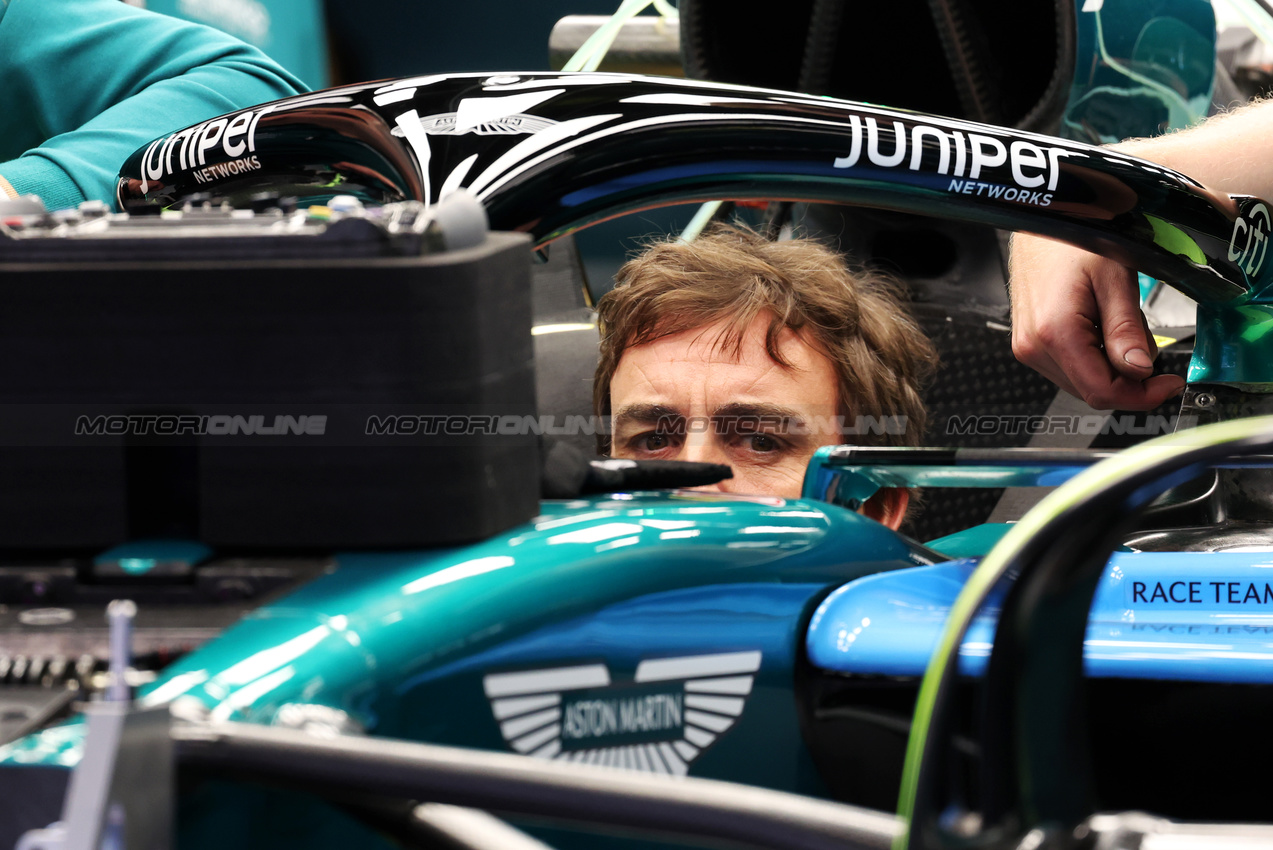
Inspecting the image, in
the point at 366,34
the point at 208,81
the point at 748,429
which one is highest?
the point at 366,34

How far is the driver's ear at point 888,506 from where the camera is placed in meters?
0.80

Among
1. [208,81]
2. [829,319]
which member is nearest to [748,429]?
[829,319]

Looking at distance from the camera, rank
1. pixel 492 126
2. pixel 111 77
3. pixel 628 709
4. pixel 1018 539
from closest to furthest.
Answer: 1. pixel 1018 539
2. pixel 628 709
3. pixel 492 126
4. pixel 111 77

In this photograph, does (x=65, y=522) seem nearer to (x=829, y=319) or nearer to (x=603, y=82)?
(x=603, y=82)

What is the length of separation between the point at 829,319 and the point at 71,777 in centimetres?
69

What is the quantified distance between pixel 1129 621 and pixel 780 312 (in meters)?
0.45

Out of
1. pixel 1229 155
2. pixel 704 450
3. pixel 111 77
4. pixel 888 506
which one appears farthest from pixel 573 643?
pixel 111 77

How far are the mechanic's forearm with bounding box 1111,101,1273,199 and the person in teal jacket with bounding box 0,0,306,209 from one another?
742 millimetres

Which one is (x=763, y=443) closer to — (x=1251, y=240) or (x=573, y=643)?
(x=1251, y=240)

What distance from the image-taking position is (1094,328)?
2.29ft

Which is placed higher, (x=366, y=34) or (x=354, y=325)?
(x=366, y=34)

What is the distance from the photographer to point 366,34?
10.4 ft

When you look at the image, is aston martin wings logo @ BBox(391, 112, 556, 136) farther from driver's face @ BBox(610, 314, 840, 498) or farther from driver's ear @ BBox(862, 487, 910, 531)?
driver's ear @ BBox(862, 487, 910, 531)

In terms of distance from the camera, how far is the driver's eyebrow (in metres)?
0.77
